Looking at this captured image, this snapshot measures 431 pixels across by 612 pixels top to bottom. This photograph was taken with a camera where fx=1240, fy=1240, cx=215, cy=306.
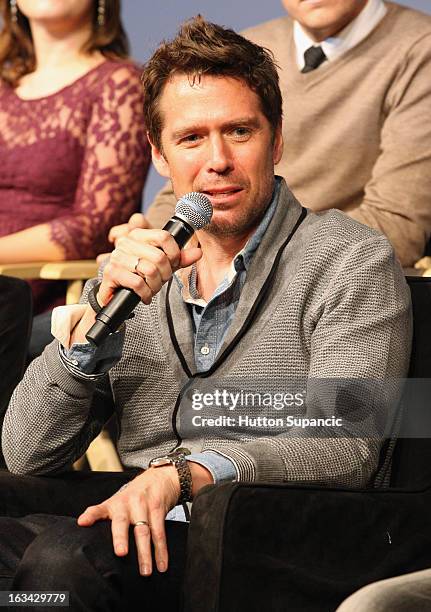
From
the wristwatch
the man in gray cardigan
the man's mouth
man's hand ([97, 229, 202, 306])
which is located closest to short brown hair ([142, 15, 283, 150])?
the man in gray cardigan

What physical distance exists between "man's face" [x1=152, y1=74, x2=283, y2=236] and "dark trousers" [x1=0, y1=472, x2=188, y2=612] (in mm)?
542

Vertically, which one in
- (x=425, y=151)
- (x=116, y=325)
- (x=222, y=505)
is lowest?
(x=425, y=151)

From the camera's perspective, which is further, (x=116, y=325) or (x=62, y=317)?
(x=62, y=317)

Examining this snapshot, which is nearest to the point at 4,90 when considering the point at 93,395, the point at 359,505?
the point at 93,395

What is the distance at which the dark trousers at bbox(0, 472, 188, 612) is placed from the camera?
1.52 metres

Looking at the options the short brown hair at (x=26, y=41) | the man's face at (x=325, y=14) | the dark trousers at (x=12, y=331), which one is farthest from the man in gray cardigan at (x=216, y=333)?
the short brown hair at (x=26, y=41)

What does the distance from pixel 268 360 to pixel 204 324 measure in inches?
5.5

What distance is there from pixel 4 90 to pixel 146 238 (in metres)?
1.72

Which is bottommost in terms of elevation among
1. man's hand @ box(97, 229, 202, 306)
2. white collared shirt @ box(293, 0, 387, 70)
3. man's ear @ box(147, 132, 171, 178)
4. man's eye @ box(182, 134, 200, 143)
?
white collared shirt @ box(293, 0, 387, 70)

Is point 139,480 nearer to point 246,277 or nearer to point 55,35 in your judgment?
point 246,277

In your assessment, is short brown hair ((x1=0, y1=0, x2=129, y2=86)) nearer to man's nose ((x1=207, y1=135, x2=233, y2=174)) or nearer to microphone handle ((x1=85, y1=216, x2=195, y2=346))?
man's nose ((x1=207, y1=135, x2=233, y2=174))

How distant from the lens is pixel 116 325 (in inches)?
65.2

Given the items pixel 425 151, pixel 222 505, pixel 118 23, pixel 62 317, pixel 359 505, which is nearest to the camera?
pixel 222 505

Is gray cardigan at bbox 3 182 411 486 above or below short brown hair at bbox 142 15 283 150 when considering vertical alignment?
below
